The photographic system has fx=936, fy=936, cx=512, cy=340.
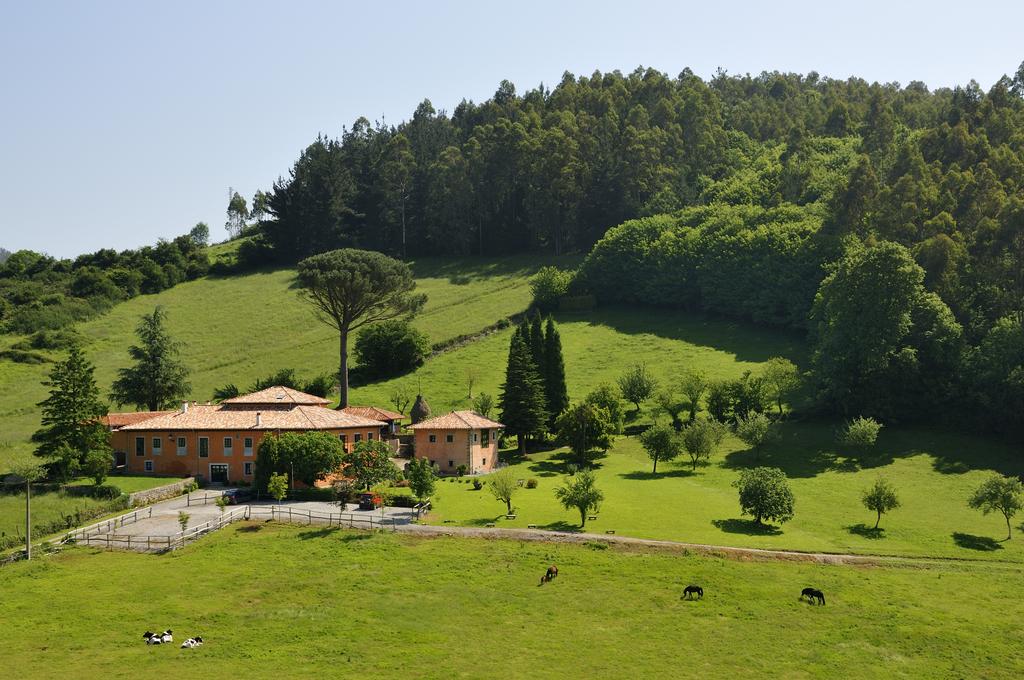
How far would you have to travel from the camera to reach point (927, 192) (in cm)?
11094

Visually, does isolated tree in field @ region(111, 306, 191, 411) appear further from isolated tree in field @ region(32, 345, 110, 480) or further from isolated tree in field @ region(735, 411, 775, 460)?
isolated tree in field @ region(735, 411, 775, 460)

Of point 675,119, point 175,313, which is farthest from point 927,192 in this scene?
point 175,313

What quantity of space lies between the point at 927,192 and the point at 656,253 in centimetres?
3635

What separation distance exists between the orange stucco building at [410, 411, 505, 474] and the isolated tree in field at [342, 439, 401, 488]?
37.8 ft

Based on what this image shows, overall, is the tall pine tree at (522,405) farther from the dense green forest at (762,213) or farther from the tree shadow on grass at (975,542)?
the tree shadow on grass at (975,542)

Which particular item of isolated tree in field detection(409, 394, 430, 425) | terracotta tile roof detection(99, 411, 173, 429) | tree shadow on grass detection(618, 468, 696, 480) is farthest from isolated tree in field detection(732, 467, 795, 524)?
terracotta tile roof detection(99, 411, 173, 429)

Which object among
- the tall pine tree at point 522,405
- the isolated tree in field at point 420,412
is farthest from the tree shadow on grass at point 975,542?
the isolated tree in field at point 420,412

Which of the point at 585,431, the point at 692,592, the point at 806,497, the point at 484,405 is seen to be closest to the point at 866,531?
the point at 806,497

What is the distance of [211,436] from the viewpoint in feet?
248

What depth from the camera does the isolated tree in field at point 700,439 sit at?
7856cm

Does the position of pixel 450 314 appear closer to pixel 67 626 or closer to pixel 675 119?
pixel 675 119


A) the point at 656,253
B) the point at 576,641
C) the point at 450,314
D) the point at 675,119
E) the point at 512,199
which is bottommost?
the point at 576,641

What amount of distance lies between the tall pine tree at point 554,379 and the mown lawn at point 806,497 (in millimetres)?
5879

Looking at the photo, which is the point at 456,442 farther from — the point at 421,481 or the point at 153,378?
the point at 153,378
